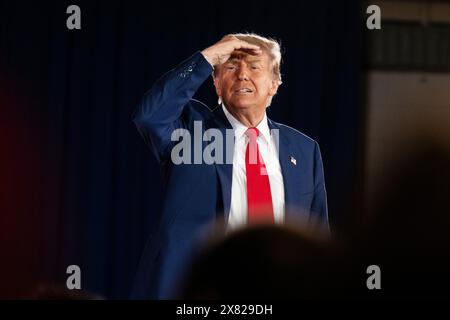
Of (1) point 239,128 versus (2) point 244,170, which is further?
(1) point 239,128

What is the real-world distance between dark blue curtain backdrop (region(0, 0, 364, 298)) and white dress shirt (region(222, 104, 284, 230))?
0.64 meters

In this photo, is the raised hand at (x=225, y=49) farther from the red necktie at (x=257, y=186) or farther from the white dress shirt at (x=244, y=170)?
the red necktie at (x=257, y=186)

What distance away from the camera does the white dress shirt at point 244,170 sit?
3.03m

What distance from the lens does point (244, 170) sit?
3150mm

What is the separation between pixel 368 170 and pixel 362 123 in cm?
26

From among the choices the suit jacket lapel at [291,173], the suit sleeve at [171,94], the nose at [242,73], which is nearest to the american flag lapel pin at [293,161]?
the suit jacket lapel at [291,173]

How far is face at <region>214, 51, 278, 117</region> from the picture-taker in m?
3.29

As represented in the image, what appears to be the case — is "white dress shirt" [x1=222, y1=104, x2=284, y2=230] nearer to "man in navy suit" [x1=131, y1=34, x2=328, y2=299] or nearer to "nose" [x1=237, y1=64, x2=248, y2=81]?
"man in navy suit" [x1=131, y1=34, x2=328, y2=299]

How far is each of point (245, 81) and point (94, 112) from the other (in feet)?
2.98

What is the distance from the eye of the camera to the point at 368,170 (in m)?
3.96

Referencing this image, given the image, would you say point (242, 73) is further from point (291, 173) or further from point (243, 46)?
point (291, 173)
